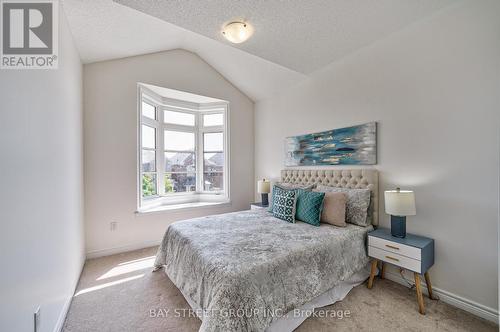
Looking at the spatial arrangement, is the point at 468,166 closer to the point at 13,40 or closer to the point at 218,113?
the point at 13,40

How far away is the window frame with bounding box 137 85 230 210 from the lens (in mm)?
3564

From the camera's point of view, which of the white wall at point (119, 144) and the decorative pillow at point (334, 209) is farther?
the white wall at point (119, 144)

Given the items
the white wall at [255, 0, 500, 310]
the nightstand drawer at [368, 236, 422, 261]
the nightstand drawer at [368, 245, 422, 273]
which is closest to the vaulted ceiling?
the white wall at [255, 0, 500, 310]

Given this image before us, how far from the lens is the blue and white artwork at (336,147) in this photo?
2539 mm

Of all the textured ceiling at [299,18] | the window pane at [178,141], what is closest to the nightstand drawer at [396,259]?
the textured ceiling at [299,18]

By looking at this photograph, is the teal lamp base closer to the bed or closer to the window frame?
the bed

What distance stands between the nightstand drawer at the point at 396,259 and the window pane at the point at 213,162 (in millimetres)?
3011

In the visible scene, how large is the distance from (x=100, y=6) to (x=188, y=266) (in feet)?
8.35

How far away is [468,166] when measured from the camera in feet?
6.08

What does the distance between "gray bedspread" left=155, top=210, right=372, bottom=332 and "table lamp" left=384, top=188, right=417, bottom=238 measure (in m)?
0.34

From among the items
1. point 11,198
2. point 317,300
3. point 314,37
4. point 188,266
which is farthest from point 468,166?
point 11,198

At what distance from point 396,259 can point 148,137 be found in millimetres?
3881

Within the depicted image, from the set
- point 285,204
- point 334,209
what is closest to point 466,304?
point 334,209

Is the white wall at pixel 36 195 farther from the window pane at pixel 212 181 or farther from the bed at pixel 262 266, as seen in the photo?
the window pane at pixel 212 181
